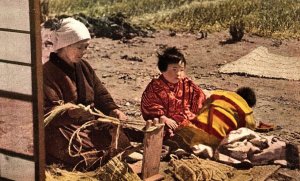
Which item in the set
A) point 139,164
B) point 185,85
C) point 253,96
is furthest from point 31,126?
point 253,96

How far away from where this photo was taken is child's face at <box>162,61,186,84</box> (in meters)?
4.68

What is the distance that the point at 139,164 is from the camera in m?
4.29

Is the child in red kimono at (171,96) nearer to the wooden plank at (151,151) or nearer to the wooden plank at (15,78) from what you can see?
the wooden plank at (151,151)

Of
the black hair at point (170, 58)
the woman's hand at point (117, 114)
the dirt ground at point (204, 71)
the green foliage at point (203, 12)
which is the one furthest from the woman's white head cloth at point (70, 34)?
the green foliage at point (203, 12)

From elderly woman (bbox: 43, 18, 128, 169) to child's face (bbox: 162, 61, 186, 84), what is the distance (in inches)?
25.1

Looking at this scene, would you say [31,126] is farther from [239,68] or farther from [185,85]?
[239,68]

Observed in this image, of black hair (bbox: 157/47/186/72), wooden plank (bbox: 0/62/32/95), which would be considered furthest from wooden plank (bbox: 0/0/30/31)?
black hair (bbox: 157/47/186/72)

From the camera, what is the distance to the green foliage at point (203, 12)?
501cm

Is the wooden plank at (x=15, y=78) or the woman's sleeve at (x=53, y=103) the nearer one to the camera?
the wooden plank at (x=15, y=78)

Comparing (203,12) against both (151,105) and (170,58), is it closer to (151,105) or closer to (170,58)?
(170,58)

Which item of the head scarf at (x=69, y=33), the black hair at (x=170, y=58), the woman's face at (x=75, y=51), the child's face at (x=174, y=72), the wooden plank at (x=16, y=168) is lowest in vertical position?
the wooden plank at (x=16, y=168)

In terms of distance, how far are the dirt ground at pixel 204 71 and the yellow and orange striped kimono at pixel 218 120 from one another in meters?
0.39

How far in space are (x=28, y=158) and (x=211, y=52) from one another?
2.78 m

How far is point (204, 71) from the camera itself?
5.77 meters
